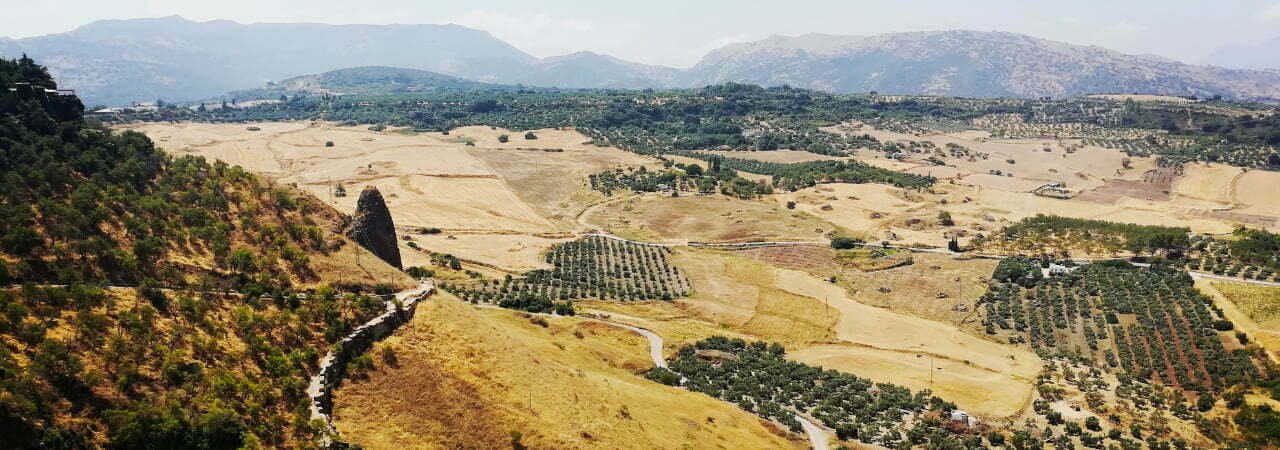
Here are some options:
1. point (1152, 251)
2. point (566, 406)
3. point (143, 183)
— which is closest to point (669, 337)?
point (566, 406)

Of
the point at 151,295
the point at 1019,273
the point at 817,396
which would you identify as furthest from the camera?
the point at 1019,273

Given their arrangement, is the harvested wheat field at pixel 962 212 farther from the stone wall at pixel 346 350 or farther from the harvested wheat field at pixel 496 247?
the stone wall at pixel 346 350

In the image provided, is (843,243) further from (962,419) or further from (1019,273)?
(962,419)

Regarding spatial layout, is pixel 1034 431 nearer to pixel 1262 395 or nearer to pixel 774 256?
pixel 1262 395

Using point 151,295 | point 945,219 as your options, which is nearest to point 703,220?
point 945,219

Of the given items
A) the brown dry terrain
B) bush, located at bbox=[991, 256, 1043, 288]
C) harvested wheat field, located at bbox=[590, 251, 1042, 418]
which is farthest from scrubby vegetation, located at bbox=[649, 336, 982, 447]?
bush, located at bbox=[991, 256, 1043, 288]

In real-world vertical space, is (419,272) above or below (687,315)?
above

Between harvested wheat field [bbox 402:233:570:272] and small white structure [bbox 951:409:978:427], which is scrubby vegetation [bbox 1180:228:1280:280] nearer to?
small white structure [bbox 951:409:978:427]
